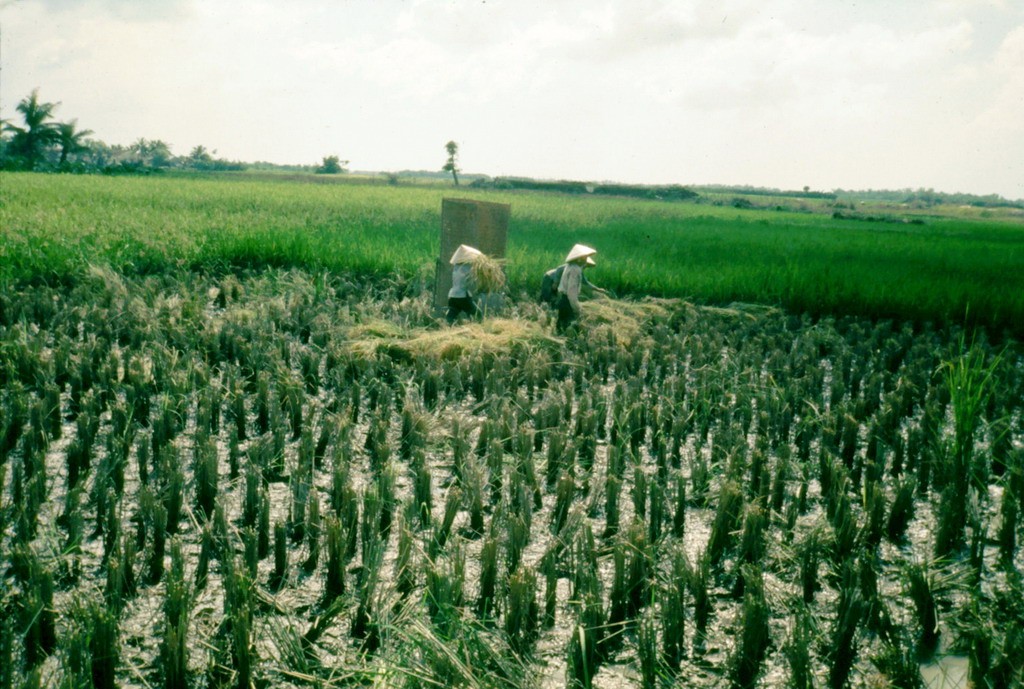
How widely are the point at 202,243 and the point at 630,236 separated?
24.6ft

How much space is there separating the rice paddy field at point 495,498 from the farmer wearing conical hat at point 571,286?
0.63ft

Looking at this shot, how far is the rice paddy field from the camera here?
2164 mm

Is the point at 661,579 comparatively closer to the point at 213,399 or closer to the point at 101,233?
the point at 213,399

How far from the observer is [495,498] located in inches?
133

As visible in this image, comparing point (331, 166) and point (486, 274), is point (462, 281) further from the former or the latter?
point (331, 166)

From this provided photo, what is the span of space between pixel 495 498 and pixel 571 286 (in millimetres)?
3625

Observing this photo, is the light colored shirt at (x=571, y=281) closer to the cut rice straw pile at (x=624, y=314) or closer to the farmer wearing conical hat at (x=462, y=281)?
the cut rice straw pile at (x=624, y=314)

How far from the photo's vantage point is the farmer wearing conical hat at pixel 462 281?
261 inches

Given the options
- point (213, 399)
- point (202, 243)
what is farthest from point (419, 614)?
point (202, 243)

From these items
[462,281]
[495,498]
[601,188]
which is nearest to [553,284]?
[462,281]

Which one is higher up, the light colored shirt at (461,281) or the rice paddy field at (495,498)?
the light colored shirt at (461,281)

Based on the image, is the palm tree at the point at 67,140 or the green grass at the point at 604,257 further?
the palm tree at the point at 67,140

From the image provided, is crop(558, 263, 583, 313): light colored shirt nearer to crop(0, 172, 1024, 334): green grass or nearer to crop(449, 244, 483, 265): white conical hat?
crop(449, 244, 483, 265): white conical hat

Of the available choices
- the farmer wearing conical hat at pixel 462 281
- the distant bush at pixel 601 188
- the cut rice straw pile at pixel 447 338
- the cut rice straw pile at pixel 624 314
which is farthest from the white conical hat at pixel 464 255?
the distant bush at pixel 601 188
